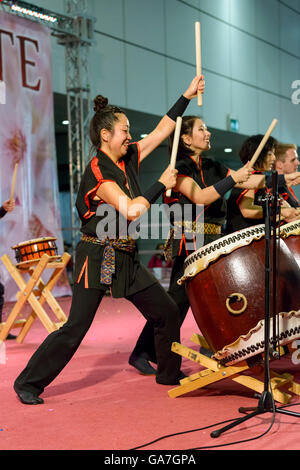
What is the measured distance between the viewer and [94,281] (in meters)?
2.90

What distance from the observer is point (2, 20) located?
7113 mm

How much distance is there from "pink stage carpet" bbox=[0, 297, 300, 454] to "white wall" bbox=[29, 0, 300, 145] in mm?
5842

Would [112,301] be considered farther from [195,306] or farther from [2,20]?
[195,306]

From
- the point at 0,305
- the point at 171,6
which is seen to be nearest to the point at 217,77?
the point at 171,6

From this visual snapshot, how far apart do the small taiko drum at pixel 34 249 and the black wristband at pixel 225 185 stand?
201 centimetres

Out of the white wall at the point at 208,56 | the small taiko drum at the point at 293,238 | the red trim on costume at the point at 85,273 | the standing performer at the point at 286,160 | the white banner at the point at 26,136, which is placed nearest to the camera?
the red trim on costume at the point at 85,273

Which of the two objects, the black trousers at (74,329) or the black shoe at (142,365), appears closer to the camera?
the black trousers at (74,329)

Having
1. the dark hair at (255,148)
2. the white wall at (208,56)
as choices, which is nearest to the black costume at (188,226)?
the dark hair at (255,148)

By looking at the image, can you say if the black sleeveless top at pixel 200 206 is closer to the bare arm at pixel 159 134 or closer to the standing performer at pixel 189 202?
the standing performer at pixel 189 202

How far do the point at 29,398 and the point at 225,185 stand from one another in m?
1.42

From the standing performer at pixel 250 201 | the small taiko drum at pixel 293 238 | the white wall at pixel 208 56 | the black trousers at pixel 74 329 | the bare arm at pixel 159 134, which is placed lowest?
the black trousers at pixel 74 329

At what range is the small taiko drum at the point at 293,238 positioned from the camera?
9.87ft
